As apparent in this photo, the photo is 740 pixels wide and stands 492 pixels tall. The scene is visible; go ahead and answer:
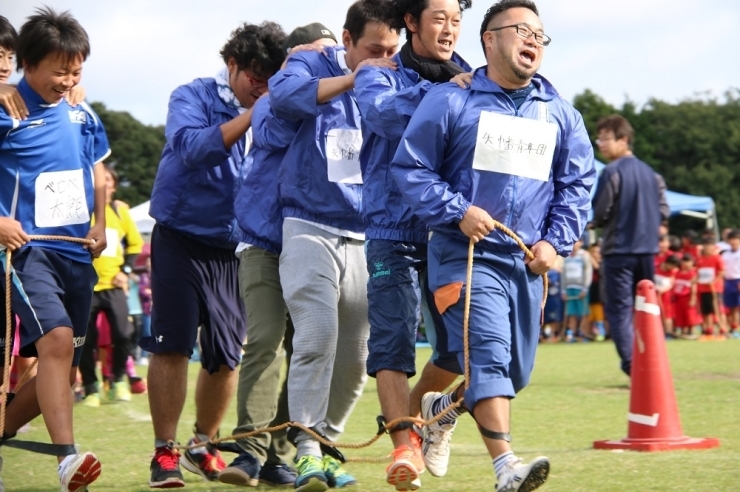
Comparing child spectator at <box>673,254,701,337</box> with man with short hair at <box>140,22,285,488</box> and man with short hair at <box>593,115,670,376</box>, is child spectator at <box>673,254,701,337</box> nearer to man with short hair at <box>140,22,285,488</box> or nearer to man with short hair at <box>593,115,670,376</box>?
man with short hair at <box>593,115,670,376</box>

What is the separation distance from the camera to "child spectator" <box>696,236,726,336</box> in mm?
20422

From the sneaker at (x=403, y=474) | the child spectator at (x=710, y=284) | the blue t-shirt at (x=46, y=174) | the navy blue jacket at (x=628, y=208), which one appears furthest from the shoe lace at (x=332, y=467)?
the child spectator at (x=710, y=284)

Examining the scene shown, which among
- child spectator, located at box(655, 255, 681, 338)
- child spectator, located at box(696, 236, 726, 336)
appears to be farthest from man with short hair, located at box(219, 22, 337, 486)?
child spectator, located at box(655, 255, 681, 338)

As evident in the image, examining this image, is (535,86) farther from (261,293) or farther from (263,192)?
(261,293)

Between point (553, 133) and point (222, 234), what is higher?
point (553, 133)

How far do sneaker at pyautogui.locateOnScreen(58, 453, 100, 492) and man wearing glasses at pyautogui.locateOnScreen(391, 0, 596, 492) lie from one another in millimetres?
1611

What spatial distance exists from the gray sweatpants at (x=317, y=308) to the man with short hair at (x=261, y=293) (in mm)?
265

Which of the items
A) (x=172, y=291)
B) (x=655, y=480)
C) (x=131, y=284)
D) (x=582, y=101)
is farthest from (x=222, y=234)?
(x=582, y=101)

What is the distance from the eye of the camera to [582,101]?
61.8m

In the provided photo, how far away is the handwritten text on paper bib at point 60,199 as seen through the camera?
207 inches

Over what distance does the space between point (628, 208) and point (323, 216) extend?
5.43 m

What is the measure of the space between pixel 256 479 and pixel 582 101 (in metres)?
58.3

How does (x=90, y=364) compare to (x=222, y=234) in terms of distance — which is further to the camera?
(x=90, y=364)

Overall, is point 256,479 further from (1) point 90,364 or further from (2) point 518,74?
(1) point 90,364
